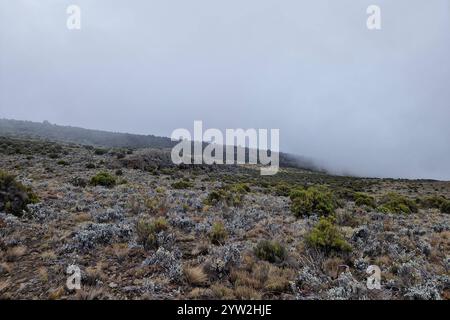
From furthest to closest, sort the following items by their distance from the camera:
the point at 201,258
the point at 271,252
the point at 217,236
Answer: the point at 217,236
the point at 271,252
the point at 201,258

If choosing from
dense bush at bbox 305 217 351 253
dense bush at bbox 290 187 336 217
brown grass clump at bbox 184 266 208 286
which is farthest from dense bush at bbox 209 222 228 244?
dense bush at bbox 290 187 336 217

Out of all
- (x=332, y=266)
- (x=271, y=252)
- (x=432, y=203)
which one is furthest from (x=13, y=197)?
(x=432, y=203)

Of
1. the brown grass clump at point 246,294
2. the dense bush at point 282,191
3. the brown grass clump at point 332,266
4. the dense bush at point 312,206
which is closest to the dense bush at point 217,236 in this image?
the brown grass clump at point 246,294

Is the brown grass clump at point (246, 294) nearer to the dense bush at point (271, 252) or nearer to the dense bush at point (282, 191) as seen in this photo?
the dense bush at point (271, 252)

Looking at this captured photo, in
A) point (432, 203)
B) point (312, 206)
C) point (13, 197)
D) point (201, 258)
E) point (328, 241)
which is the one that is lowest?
point (432, 203)

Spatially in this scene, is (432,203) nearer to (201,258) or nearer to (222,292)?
(201,258)

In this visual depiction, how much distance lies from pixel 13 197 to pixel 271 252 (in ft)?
30.4

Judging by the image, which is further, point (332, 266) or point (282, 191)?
point (282, 191)

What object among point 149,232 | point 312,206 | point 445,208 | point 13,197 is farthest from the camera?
point 445,208

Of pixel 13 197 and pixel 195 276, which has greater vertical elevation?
pixel 13 197

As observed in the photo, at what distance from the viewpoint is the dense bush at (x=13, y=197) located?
28.9ft

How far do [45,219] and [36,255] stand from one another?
282cm

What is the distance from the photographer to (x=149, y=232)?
7.52 metres

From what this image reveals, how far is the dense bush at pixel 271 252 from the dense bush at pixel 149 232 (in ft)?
8.87
